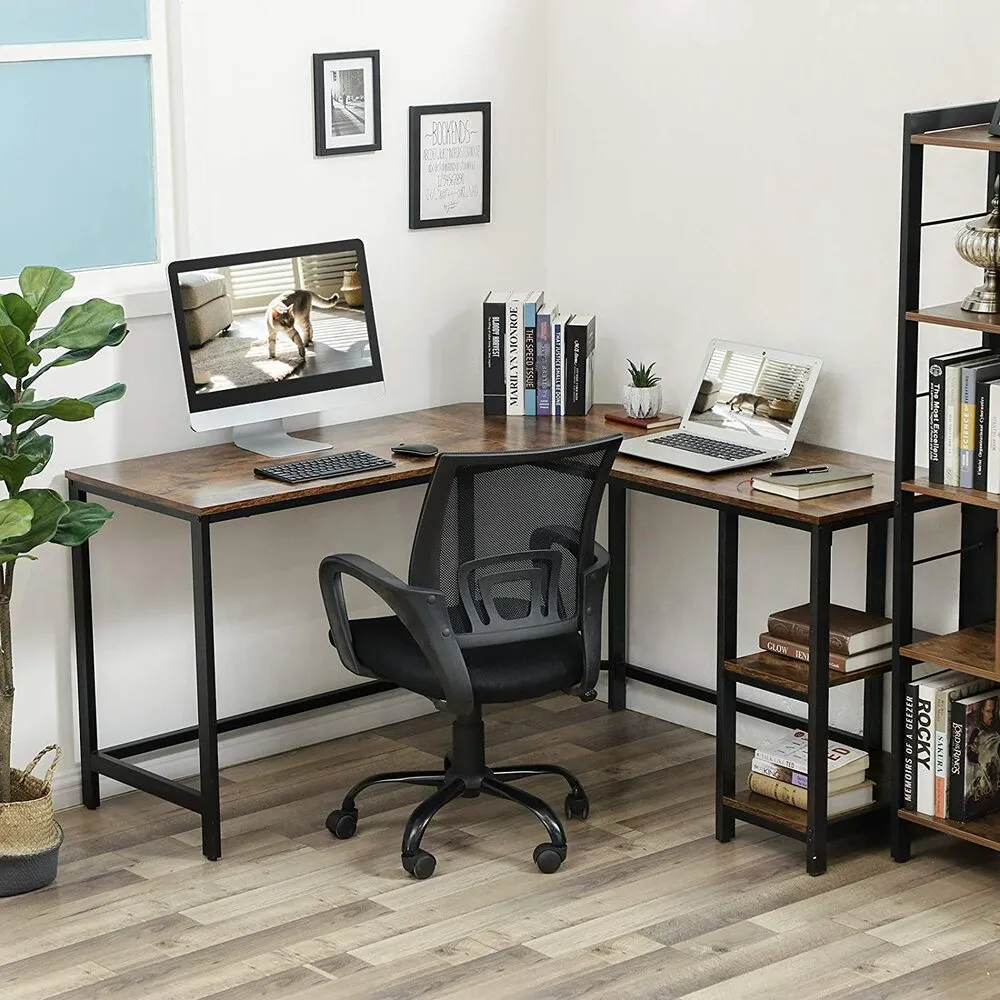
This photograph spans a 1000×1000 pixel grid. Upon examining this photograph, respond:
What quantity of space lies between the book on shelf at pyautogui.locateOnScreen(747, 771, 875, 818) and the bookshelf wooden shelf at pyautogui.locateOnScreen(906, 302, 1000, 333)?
105 centimetres

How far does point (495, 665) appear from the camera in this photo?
3.75 metres

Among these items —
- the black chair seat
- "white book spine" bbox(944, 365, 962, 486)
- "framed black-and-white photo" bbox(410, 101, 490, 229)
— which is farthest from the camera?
"framed black-and-white photo" bbox(410, 101, 490, 229)

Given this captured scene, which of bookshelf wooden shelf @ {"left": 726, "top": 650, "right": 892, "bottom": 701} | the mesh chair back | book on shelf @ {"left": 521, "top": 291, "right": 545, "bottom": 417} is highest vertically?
book on shelf @ {"left": 521, "top": 291, "right": 545, "bottom": 417}

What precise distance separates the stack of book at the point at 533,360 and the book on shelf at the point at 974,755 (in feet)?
4.50

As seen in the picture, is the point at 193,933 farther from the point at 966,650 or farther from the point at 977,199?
the point at 977,199

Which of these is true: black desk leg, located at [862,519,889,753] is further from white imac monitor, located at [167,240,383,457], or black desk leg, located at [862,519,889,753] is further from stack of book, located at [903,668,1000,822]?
white imac monitor, located at [167,240,383,457]

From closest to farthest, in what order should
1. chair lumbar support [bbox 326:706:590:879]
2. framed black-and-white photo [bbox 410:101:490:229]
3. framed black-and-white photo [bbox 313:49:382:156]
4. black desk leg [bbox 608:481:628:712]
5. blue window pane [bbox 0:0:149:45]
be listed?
chair lumbar support [bbox 326:706:590:879] → blue window pane [bbox 0:0:149:45] → framed black-and-white photo [bbox 313:49:382:156] → framed black-and-white photo [bbox 410:101:490:229] → black desk leg [bbox 608:481:628:712]

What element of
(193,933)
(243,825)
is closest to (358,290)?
(243,825)

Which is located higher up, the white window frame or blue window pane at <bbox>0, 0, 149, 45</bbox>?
blue window pane at <bbox>0, 0, 149, 45</bbox>

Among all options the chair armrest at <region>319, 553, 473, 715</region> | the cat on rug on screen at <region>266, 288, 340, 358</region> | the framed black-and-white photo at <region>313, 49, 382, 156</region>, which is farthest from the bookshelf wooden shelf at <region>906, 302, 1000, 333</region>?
the framed black-and-white photo at <region>313, 49, 382, 156</region>

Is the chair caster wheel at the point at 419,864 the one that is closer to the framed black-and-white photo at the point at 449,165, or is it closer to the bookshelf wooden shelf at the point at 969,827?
the bookshelf wooden shelf at the point at 969,827

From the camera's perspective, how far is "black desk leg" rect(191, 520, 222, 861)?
378 cm

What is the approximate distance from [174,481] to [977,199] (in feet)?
6.18

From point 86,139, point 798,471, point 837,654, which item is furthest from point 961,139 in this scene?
point 86,139
